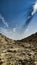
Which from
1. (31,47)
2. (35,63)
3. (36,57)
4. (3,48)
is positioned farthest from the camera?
(31,47)

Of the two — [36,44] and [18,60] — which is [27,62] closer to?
[18,60]

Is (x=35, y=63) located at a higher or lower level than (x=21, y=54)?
lower

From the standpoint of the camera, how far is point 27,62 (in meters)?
26.3

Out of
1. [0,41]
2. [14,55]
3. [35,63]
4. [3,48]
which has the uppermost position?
[0,41]

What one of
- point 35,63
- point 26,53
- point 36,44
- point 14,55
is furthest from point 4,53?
point 36,44

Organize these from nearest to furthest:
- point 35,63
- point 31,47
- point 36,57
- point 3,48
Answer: point 35,63 → point 36,57 → point 3,48 → point 31,47

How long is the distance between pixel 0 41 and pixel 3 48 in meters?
3.92

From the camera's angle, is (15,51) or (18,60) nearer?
(18,60)

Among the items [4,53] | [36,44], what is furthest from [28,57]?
[36,44]

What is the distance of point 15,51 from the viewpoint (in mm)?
29656

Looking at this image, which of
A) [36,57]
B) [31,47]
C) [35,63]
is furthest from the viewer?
[31,47]

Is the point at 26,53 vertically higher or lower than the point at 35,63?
higher

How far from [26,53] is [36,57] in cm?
219

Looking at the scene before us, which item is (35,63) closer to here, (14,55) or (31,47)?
(14,55)
